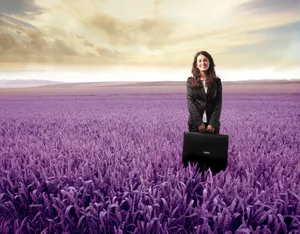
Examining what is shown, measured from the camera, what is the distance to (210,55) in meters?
2.47

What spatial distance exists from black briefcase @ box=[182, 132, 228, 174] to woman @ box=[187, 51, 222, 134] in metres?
0.33

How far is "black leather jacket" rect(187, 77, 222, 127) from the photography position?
2.54 m

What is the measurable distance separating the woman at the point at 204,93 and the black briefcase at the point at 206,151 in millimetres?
326

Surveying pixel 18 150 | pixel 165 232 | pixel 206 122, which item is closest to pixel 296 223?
pixel 165 232

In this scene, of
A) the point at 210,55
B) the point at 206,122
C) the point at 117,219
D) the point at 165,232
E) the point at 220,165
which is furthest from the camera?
the point at 206,122

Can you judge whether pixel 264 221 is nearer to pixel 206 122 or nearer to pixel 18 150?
pixel 206 122

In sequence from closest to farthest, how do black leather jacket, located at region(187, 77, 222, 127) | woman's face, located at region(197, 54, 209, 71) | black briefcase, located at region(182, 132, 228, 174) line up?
black briefcase, located at region(182, 132, 228, 174) < woman's face, located at region(197, 54, 209, 71) < black leather jacket, located at region(187, 77, 222, 127)

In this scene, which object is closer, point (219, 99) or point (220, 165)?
point (220, 165)

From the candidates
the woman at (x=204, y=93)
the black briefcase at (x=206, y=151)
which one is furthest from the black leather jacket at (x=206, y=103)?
the black briefcase at (x=206, y=151)

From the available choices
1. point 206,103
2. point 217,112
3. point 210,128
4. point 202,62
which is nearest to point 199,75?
point 202,62

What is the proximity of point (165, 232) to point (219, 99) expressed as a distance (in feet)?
5.66

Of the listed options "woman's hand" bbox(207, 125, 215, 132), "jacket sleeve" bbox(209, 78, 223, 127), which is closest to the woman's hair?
"jacket sleeve" bbox(209, 78, 223, 127)

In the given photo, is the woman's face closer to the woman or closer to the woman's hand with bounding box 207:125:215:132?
the woman

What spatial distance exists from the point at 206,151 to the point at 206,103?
64cm
